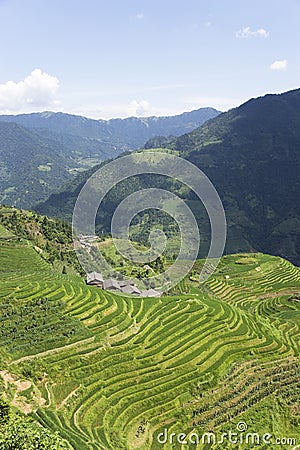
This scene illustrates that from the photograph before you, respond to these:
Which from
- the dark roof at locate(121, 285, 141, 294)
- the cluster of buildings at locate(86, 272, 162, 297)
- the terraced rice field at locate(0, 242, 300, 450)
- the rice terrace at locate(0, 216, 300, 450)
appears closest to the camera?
the rice terrace at locate(0, 216, 300, 450)

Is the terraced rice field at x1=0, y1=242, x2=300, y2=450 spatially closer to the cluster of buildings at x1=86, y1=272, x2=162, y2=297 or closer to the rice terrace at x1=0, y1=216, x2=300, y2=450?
the rice terrace at x1=0, y1=216, x2=300, y2=450

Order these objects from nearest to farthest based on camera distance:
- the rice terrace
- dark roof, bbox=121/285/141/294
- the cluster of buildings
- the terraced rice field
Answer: the rice terrace
the terraced rice field
the cluster of buildings
dark roof, bbox=121/285/141/294

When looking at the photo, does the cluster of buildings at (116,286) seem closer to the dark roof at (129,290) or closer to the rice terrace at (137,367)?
the dark roof at (129,290)

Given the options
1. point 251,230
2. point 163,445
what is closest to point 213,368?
point 163,445

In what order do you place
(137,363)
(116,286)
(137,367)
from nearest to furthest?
(137,367)
(137,363)
(116,286)

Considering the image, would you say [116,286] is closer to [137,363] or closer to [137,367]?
[137,363]

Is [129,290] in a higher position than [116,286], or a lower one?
lower

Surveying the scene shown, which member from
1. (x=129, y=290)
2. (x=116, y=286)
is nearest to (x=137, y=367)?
(x=129, y=290)

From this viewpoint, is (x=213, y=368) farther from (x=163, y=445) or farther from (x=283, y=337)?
(x=283, y=337)

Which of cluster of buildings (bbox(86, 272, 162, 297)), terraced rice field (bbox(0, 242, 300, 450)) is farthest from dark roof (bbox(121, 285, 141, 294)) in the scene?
terraced rice field (bbox(0, 242, 300, 450))
